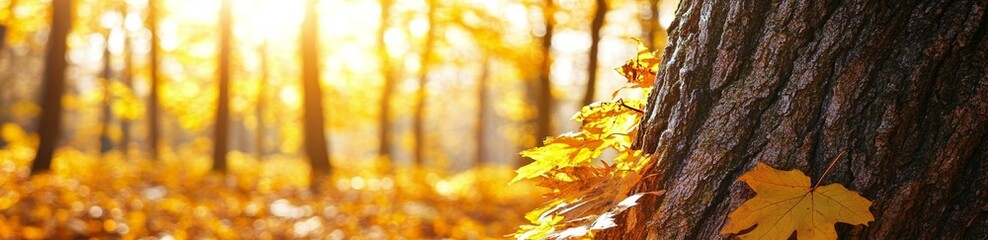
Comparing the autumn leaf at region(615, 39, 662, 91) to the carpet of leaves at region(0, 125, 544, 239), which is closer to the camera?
the autumn leaf at region(615, 39, 662, 91)

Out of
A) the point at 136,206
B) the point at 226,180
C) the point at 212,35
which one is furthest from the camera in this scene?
the point at 212,35

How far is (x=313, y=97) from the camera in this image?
36.9 ft

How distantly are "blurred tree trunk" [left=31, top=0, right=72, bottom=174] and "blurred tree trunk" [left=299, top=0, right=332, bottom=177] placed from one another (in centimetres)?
295

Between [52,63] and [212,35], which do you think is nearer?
[52,63]

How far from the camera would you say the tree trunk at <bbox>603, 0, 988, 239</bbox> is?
121cm

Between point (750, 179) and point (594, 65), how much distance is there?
9889 millimetres

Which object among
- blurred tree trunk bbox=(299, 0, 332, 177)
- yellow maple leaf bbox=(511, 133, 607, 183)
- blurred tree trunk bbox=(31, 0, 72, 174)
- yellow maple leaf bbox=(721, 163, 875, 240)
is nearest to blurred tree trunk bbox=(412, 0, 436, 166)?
blurred tree trunk bbox=(299, 0, 332, 177)

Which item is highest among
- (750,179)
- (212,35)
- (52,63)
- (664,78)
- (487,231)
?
(212,35)

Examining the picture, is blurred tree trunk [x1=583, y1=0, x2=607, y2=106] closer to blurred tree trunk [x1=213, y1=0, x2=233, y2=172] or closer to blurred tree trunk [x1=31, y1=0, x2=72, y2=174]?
blurred tree trunk [x1=213, y1=0, x2=233, y2=172]

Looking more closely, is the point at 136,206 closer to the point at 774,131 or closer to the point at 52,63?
the point at 52,63

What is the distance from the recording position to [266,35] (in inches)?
782

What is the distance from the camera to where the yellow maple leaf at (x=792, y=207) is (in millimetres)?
1224

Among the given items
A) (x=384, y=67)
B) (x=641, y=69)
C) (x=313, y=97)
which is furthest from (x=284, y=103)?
(x=641, y=69)

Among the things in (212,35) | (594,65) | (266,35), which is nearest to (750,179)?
(594,65)
